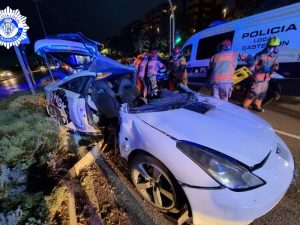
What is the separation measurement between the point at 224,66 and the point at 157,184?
3.11 metres

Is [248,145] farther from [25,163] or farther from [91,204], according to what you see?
[25,163]

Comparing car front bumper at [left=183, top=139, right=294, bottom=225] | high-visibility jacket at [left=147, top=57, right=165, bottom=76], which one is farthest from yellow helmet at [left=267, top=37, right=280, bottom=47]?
car front bumper at [left=183, top=139, right=294, bottom=225]

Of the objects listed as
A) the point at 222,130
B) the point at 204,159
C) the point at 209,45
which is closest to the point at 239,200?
the point at 204,159

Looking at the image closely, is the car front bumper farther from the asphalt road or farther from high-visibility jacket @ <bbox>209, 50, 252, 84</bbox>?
high-visibility jacket @ <bbox>209, 50, 252, 84</bbox>

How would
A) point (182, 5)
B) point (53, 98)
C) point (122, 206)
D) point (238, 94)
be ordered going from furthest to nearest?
point (182, 5)
point (238, 94)
point (53, 98)
point (122, 206)

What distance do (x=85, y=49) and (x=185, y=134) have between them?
3.47 m

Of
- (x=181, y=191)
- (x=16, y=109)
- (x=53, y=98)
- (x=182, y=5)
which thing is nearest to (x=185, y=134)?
(x=181, y=191)

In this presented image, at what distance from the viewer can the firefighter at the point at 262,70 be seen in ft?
14.4

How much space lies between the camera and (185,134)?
1.87 metres

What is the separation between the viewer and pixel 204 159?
5.46 ft

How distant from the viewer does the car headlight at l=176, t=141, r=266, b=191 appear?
5.11 ft

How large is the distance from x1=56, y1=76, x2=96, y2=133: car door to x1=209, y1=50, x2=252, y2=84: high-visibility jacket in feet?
8.62

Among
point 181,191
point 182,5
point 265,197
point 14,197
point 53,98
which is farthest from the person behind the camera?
point 182,5

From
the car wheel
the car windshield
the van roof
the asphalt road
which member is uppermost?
the van roof
